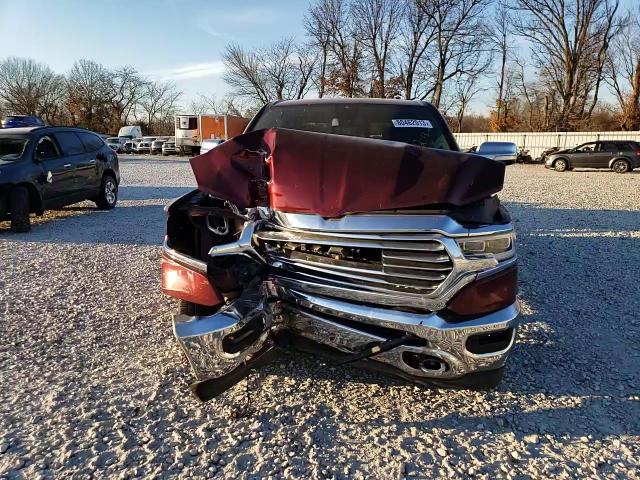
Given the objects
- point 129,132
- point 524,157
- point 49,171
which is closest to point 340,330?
point 49,171

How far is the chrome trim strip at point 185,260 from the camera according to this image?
2.61m

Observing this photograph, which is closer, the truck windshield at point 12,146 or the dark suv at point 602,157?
the truck windshield at point 12,146

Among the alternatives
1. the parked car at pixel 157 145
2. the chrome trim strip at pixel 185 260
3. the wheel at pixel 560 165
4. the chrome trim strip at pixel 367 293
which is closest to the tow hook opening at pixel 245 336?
the chrome trim strip at pixel 367 293

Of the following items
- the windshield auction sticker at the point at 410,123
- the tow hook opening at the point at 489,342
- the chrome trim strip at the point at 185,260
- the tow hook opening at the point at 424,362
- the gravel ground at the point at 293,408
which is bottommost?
the gravel ground at the point at 293,408

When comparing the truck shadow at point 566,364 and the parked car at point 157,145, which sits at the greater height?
the parked car at point 157,145

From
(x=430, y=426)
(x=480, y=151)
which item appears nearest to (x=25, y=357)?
(x=430, y=426)

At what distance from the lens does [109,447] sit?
7.49 ft

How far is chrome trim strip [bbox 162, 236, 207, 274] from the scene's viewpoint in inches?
103

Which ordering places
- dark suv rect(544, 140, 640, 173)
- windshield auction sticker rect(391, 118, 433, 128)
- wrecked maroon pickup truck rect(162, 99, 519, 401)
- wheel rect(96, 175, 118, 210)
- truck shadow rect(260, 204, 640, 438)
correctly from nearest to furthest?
wrecked maroon pickup truck rect(162, 99, 519, 401), truck shadow rect(260, 204, 640, 438), windshield auction sticker rect(391, 118, 433, 128), wheel rect(96, 175, 118, 210), dark suv rect(544, 140, 640, 173)

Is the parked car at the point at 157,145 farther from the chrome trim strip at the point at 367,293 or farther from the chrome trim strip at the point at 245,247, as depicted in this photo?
the chrome trim strip at the point at 367,293

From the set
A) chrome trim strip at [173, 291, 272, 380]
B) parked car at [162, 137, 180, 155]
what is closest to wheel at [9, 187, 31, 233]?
chrome trim strip at [173, 291, 272, 380]

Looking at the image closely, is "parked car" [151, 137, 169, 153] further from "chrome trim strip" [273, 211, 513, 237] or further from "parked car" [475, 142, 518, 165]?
"chrome trim strip" [273, 211, 513, 237]

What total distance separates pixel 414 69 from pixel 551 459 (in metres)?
46.6

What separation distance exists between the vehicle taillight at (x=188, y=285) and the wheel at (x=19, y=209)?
6.12 meters
